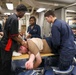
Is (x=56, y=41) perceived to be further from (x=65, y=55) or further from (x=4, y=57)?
(x=4, y=57)

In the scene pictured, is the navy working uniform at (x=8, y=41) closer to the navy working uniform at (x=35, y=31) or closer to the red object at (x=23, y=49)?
the red object at (x=23, y=49)

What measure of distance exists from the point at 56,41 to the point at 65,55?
34 cm

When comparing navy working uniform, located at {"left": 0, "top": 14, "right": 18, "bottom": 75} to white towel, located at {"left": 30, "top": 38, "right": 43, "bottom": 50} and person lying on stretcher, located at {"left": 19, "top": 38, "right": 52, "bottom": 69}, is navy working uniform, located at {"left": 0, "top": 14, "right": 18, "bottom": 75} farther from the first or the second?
white towel, located at {"left": 30, "top": 38, "right": 43, "bottom": 50}

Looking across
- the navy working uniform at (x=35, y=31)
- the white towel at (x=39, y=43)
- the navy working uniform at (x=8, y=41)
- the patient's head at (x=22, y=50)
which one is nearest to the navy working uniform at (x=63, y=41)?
the white towel at (x=39, y=43)

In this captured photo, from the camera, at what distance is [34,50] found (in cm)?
266

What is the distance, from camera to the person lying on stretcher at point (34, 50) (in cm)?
253

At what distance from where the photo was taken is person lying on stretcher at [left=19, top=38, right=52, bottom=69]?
2.53 m

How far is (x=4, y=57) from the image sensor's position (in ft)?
8.38

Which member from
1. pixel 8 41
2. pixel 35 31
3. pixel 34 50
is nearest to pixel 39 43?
pixel 34 50

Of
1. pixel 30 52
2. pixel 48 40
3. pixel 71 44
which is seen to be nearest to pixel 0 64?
pixel 30 52

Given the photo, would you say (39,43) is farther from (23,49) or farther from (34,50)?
(23,49)

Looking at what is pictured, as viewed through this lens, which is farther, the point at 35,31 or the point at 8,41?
the point at 35,31

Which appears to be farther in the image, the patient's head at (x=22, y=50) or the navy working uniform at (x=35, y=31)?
the navy working uniform at (x=35, y=31)

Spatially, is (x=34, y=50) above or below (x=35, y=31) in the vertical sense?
below
